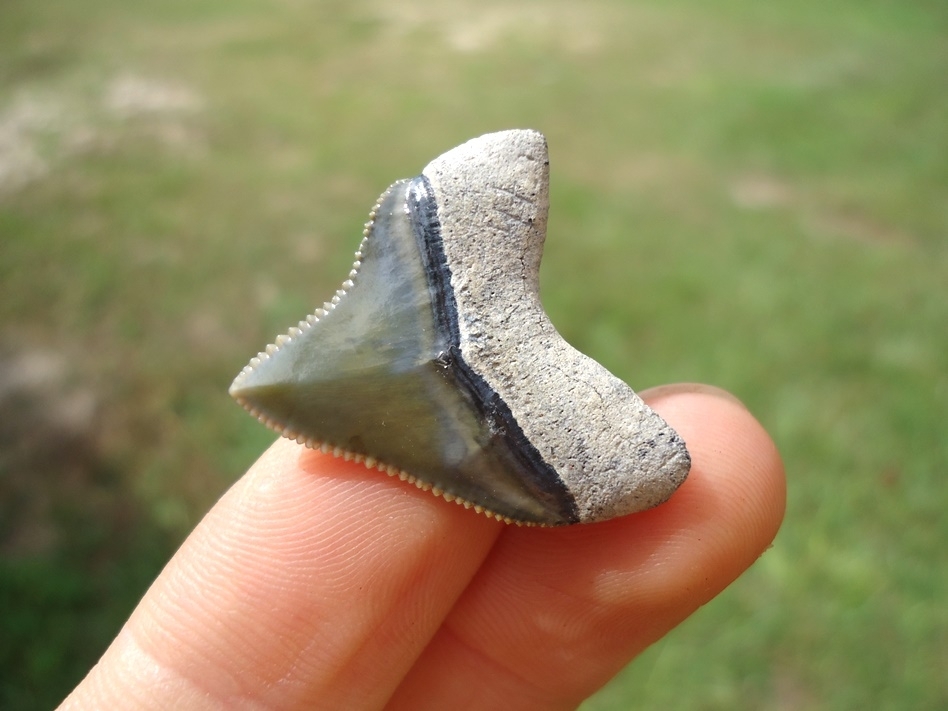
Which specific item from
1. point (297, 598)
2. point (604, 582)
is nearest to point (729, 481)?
point (604, 582)

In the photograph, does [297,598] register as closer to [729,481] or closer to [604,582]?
[604,582]

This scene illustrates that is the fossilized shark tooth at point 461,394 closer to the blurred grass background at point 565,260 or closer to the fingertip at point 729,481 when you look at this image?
the fingertip at point 729,481

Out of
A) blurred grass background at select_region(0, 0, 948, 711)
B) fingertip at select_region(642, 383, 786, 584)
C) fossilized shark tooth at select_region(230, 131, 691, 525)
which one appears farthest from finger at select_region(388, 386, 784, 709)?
blurred grass background at select_region(0, 0, 948, 711)

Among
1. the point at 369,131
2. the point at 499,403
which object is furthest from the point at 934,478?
the point at 369,131

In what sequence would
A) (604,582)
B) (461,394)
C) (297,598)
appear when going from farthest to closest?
(604,582), (297,598), (461,394)

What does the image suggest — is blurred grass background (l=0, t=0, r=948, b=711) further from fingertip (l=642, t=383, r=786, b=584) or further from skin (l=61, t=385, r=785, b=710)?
fingertip (l=642, t=383, r=786, b=584)

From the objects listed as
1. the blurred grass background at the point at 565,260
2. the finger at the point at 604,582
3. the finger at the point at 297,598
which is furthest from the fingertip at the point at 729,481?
the blurred grass background at the point at 565,260
